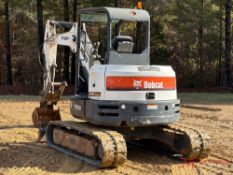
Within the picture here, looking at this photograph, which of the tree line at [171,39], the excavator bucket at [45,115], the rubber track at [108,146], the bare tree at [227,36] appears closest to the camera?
the rubber track at [108,146]

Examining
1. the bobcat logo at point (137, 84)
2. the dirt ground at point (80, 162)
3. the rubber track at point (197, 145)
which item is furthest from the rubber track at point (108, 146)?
the rubber track at point (197, 145)

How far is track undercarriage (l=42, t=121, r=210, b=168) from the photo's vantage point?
831cm

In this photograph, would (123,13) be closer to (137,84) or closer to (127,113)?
(137,84)

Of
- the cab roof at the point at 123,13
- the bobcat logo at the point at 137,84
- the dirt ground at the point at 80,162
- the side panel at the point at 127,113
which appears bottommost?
the dirt ground at the point at 80,162

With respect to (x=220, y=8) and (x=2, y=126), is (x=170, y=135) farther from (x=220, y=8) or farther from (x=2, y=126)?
(x=220, y=8)

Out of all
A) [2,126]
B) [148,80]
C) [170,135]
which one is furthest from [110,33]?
[2,126]

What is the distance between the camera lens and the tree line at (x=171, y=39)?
106 ft

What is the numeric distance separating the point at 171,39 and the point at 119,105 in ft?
88.9

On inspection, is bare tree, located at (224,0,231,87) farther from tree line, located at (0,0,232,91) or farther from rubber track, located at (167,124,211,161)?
Answer: rubber track, located at (167,124,211,161)

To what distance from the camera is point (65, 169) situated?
851cm

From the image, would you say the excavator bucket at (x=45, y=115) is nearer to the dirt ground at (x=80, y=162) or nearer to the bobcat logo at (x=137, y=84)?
the dirt ground at (x=80, y=162)

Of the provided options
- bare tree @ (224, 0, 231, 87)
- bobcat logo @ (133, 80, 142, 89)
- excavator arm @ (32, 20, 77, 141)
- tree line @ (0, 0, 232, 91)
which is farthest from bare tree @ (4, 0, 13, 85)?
bobcat logo @ (133, 80, 142, 89)

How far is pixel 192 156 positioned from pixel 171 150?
769mm

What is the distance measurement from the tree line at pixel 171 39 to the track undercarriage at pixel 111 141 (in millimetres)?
21727
